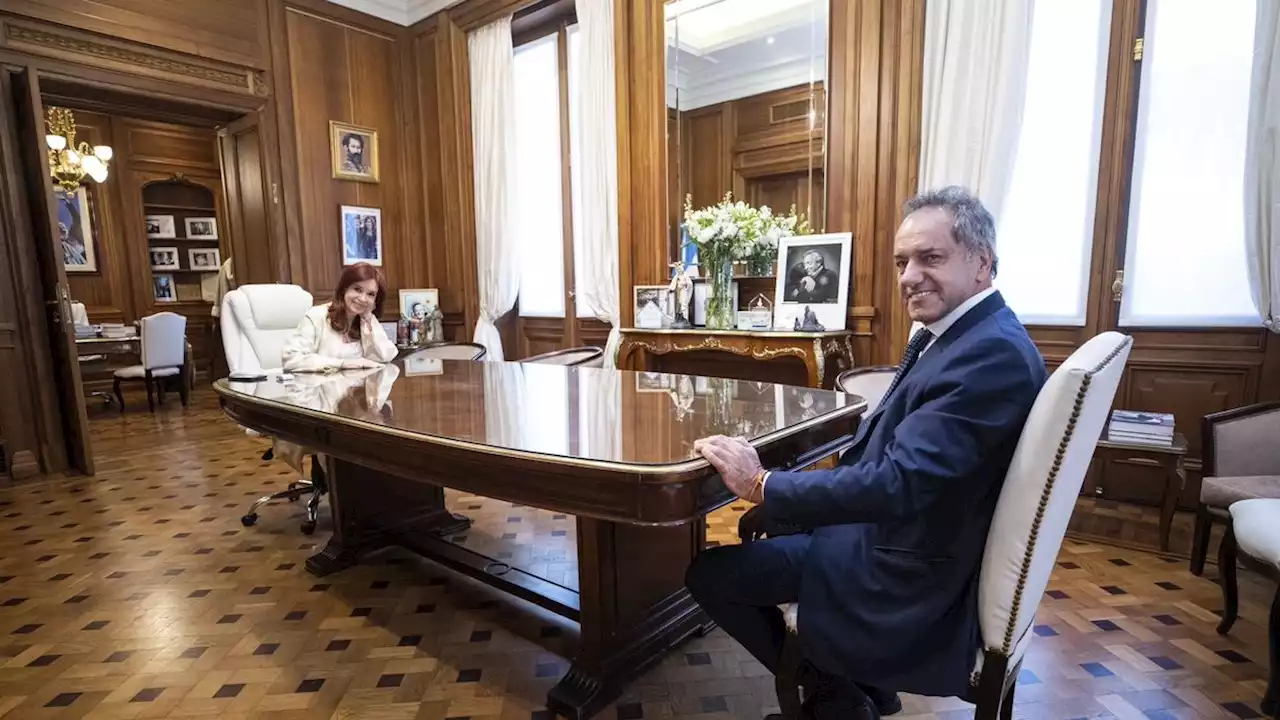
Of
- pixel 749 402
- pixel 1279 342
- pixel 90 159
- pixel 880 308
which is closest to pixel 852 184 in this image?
pixel 880 308

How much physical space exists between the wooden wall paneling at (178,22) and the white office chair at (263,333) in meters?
2.60

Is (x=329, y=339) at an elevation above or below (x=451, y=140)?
below

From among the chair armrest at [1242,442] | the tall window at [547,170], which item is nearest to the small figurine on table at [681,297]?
the tall window at [547,170]

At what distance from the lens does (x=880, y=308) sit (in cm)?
350

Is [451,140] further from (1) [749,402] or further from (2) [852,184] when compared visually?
(1) [749,402]

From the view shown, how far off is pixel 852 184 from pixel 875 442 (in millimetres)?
2720

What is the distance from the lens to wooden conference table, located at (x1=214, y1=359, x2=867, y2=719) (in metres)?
1.20

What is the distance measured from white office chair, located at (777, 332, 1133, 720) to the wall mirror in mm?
2838

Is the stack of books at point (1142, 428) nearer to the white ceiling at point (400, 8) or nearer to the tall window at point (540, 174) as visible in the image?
→ the tall window at point (540, 174)

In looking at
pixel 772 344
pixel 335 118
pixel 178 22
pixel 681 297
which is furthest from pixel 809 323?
pixel 178 22

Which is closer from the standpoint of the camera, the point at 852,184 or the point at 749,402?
the point at 749,402

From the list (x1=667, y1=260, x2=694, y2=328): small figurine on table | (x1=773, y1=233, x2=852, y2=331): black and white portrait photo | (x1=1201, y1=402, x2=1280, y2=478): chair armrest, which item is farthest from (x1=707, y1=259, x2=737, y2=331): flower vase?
(x1=1201, y1=402, x2=1280, y2=478): chair armrest

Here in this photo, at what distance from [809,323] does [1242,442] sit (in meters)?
1.86

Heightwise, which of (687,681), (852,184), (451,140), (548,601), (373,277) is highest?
(451,140)
